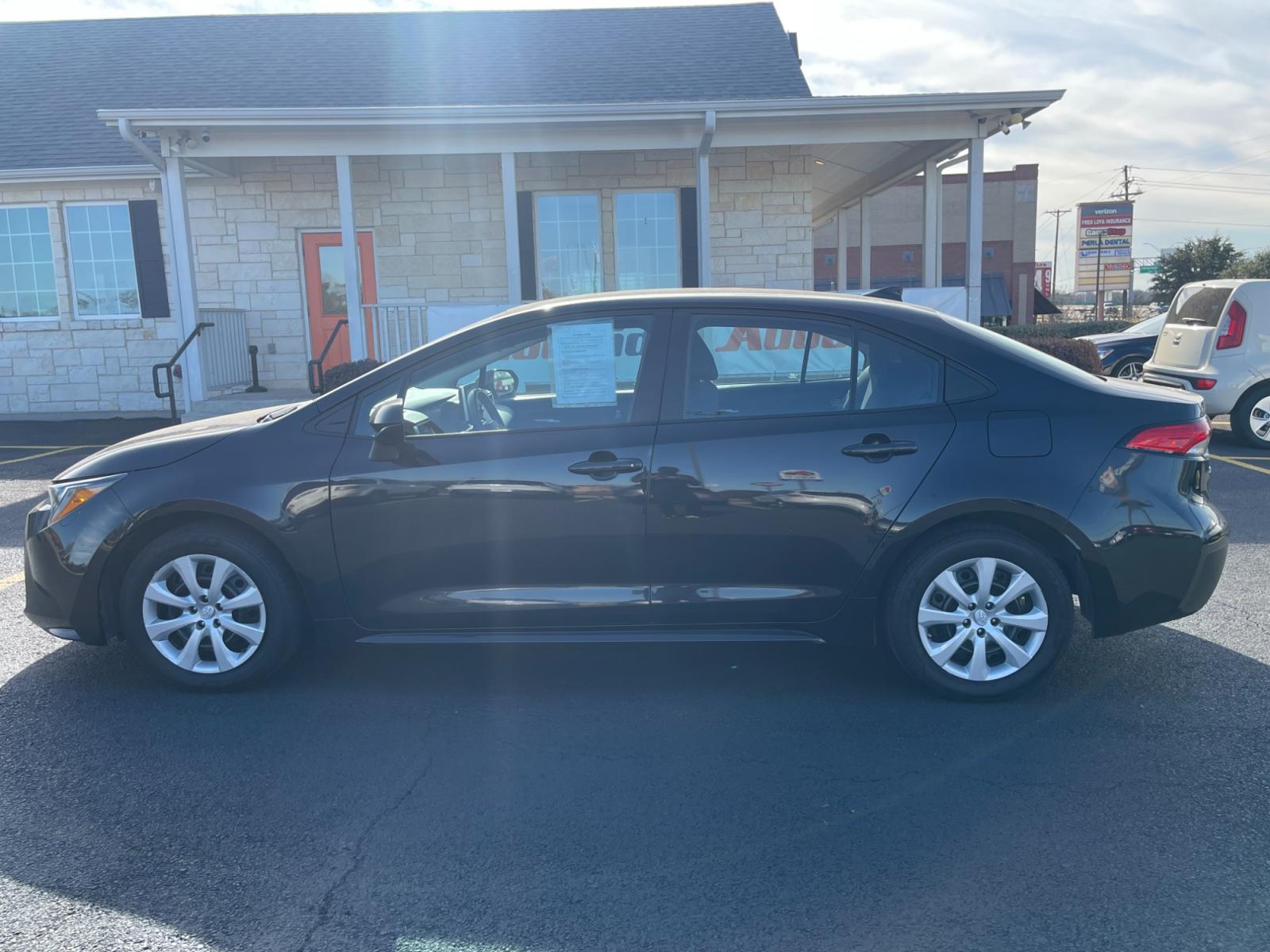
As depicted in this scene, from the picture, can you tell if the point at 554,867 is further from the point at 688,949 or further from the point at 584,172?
the point at 584,172

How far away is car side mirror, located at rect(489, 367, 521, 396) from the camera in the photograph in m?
4.70

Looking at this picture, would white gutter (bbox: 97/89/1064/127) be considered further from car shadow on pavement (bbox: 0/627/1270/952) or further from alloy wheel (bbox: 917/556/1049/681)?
alloy wheel (bbox: 917/556/1049/681)

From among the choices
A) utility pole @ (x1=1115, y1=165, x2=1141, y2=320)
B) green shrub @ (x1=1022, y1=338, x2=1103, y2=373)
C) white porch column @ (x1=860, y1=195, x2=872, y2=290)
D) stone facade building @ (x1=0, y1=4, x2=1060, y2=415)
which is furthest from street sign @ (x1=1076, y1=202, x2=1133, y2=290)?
green shrub @ (x1=1022, y1=338, x2=1103, y2=373)

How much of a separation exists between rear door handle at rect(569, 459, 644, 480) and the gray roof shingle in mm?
10448

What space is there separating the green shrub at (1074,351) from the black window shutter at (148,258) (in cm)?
1164

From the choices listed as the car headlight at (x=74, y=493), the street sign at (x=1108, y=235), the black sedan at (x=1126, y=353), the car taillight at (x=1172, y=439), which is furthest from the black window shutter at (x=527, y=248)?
the street sign at (x=1108, y=235)

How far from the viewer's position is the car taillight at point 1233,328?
1078cm

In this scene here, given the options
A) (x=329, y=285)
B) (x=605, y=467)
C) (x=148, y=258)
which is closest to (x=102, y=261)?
(x=148, y=258)

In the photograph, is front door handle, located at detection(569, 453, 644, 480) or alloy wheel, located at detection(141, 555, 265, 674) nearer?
front door handle, located at detection(569, 453, 644, 480)

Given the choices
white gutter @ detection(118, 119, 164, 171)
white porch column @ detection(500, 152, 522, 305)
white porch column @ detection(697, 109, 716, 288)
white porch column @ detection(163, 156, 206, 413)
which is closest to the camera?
white gutter @ detection(118, 119, 164, 171)

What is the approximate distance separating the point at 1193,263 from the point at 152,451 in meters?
47.8

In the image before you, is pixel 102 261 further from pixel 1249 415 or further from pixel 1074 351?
pixel 1249 415

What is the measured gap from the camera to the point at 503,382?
4.72 meters

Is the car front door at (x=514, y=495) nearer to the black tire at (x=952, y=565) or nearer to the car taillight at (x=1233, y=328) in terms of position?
the black tire at (x=952, y=565)
